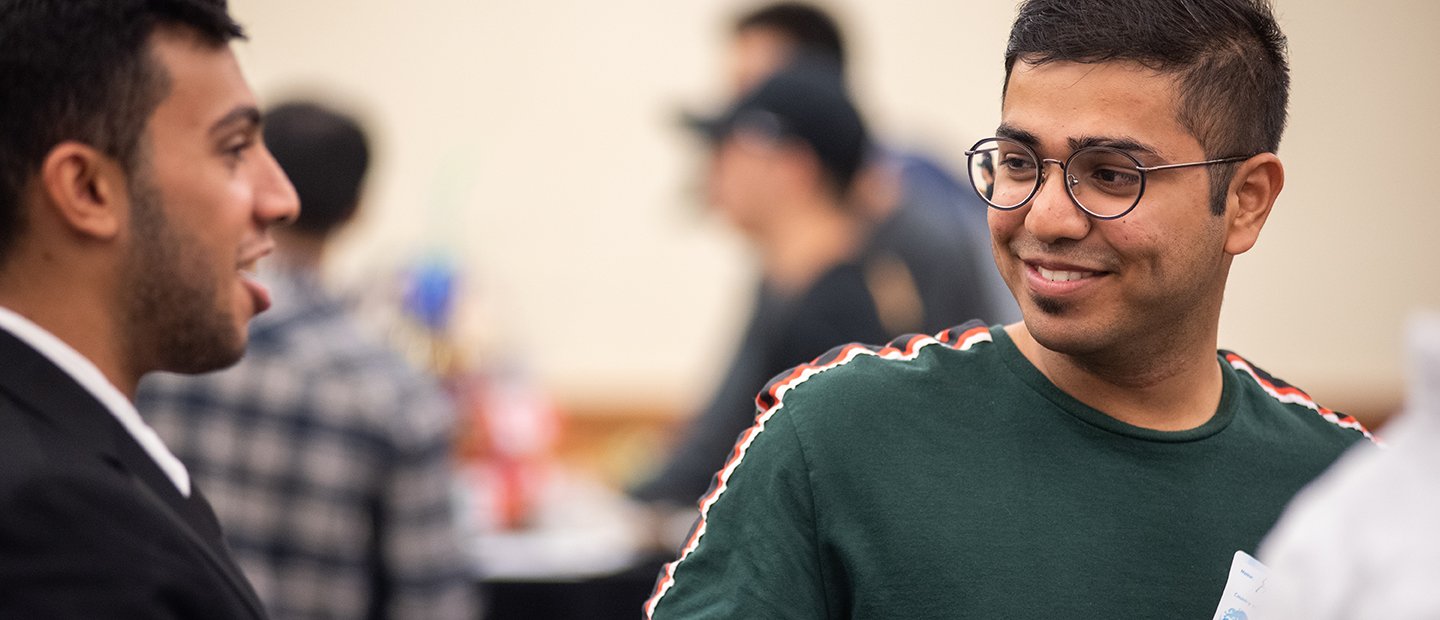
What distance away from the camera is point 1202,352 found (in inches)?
54.2

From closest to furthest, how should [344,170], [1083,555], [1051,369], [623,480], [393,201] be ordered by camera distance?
[1083,555] < [1051,369] < [344,170] < [623,480] < [393,201]

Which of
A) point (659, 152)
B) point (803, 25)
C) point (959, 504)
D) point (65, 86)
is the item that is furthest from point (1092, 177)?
point (659, 152)

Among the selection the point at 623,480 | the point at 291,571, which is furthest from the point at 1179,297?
the point at 623,480

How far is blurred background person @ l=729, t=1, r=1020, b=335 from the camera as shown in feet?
11.0

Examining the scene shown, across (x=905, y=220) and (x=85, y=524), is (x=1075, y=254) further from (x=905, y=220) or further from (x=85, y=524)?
(x=905, y=220)

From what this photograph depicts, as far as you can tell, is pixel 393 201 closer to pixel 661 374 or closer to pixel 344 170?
pixel 661 374

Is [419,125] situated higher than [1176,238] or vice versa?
[1176,238]

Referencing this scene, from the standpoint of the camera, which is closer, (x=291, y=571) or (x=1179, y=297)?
(x=1179, y=297)

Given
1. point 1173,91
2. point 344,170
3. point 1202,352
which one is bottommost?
point 344,170

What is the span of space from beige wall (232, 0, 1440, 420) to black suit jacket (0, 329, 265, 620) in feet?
14.4

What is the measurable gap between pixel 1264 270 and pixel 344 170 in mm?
4157

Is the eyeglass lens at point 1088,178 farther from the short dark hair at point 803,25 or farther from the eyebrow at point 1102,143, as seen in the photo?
the short dark hair at point 803,25

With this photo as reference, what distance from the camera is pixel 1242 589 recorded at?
4.09 feet

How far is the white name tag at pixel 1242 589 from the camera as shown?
1.23 metres
